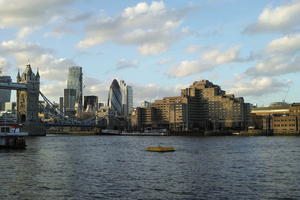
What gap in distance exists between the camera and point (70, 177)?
5119 centimetres

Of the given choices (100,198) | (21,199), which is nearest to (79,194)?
(100,198)

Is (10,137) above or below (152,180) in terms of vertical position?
above

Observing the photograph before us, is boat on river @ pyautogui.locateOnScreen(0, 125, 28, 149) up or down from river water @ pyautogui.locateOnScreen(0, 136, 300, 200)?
up

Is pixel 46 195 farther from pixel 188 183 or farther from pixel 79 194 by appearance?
pixel 188 183

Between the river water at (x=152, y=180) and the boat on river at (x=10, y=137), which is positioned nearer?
the river water at (x=152, y=180)

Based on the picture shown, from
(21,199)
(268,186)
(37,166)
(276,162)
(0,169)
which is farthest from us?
(276,162)

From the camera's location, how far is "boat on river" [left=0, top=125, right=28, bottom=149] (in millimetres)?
100419

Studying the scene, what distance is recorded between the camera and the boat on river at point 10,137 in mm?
100419

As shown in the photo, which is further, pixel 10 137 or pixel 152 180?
pixel 10 137

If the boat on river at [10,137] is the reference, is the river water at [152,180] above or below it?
below

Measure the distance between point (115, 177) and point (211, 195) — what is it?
1594 cm

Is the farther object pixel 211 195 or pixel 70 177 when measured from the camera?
pixel 70 177

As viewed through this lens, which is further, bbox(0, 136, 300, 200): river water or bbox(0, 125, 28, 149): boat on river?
bbox(0, 125, 28, 149): boat on river

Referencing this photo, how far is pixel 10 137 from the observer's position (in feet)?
335
